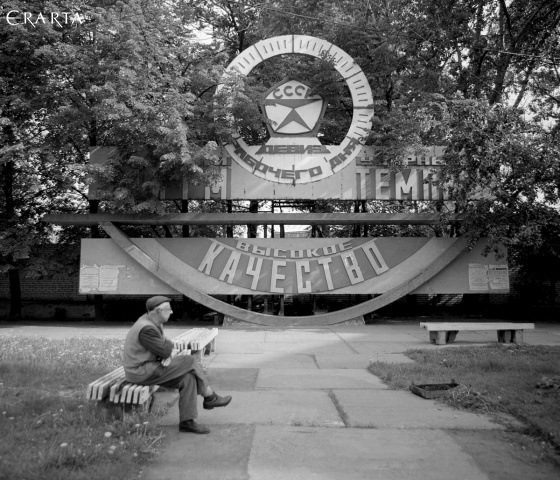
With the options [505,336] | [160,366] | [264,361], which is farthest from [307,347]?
[160,366]

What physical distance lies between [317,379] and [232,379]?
49.4 inches

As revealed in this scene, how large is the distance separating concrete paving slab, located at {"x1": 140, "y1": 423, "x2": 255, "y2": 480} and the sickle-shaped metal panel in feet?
31.3

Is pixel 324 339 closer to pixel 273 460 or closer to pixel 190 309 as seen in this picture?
pixel 273 460

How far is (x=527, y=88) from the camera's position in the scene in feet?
64.0

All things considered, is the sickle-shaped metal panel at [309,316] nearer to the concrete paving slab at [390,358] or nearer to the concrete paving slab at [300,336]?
the concrete paving slab at [300,336]

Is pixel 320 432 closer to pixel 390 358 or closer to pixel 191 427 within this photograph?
pixel 191 427

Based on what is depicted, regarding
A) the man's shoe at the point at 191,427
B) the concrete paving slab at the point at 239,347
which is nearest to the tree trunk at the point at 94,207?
the concrete paving slab at the point at 239,347

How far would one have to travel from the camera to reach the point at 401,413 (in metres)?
5.69

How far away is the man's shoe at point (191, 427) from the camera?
4.93m

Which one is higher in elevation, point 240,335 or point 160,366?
point 160,366

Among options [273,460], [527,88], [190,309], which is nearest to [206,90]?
[190,309]

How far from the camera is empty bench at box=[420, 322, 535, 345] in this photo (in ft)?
35.2

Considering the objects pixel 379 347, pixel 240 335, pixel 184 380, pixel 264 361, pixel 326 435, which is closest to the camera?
pixel 326 435

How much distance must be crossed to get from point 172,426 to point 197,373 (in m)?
0.60
